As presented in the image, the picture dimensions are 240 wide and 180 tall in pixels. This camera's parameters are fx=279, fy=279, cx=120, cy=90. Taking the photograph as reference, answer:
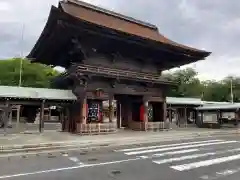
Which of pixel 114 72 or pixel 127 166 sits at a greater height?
pixel 114 72

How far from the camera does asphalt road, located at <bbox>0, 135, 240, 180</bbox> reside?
25.5ft

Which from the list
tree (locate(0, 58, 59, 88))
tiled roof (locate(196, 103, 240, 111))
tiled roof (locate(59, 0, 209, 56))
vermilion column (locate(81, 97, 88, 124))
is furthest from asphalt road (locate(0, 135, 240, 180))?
tree (locate(0, 58, 59, 88))

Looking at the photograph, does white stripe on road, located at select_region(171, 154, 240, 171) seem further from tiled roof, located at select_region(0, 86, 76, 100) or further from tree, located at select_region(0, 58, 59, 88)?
tree, located at select_region(0, 58, 59, 88)

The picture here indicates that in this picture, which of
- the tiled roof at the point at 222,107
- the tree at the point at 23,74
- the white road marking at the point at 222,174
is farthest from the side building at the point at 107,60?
the tree at the point at 23,74

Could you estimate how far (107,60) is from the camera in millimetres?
22422

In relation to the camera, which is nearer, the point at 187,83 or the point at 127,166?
the point at 127,166

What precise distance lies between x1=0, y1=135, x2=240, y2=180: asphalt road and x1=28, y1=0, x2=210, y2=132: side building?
9.26 m

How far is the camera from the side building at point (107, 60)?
63.9ft

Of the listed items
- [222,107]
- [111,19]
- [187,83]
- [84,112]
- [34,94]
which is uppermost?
[111,19]

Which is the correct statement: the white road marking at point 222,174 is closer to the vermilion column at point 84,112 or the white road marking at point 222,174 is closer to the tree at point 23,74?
the vermilion column at point 84,112

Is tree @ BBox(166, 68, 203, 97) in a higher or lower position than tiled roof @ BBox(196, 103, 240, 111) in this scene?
higher

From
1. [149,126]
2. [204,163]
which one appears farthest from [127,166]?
[149,126]

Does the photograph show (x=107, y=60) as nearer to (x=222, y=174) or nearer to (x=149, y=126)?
(x=149, y=126)

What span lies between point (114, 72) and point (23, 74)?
36667 mm
